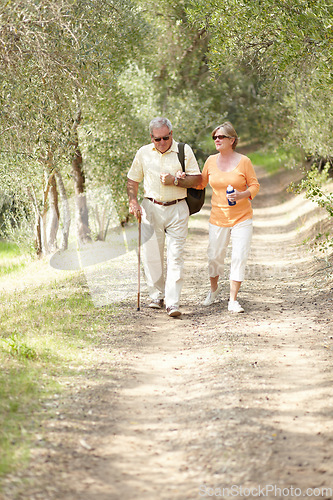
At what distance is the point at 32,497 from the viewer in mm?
3586

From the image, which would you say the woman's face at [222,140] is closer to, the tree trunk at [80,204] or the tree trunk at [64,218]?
the tree trunk at [64,218]

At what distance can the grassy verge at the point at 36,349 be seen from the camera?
4457 mm

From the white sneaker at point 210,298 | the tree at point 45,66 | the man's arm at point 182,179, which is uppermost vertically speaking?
the tree at point 45,66

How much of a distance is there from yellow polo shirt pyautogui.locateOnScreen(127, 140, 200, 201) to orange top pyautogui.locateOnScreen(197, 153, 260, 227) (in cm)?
22

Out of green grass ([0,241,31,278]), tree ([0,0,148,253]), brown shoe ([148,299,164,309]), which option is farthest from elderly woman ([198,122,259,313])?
green grass ([0,241,31,278])

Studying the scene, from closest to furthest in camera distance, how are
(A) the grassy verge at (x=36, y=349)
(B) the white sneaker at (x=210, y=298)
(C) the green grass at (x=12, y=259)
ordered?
1. (A) the grassy verge at (x=36, y=349)
2. (B) the white sneaker at (x=210, y=298)
3. (C) the green grass at (x=12, y=259)

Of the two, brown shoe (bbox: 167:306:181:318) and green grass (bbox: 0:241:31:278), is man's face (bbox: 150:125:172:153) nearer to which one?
brown shoe (bbox: 167:306:181:318)

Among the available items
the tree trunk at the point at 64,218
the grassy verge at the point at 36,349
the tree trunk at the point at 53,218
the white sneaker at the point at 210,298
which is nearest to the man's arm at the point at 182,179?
the white sneaker at the point at 210,298

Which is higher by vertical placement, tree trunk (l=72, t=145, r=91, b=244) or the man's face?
the man's face

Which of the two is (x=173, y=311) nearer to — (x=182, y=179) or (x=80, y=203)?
(x=182, y=179)

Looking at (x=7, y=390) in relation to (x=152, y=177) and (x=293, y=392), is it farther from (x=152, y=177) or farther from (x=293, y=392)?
(x=152, y=177)

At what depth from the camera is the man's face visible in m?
7.66

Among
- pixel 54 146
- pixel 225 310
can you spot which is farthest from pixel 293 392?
pixel 54 146

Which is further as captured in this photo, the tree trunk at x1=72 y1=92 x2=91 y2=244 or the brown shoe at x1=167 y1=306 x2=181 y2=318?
the tree trunk at x1=72 y1=92 x2=91 y2=244
